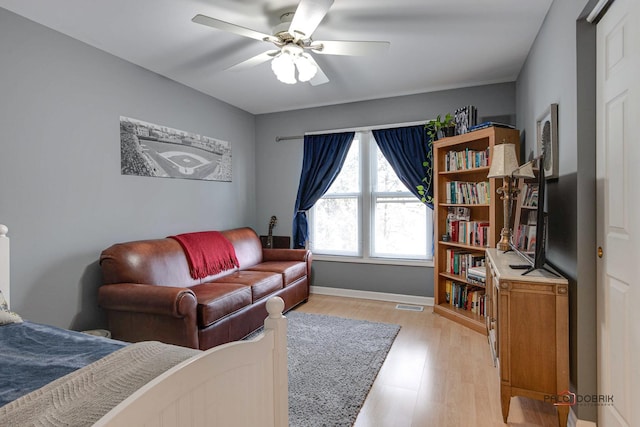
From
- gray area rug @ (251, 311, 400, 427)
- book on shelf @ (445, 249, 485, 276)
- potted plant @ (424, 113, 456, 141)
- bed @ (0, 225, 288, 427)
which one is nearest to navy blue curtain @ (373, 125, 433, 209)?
potted plant @ (424, 113, 456, 141)

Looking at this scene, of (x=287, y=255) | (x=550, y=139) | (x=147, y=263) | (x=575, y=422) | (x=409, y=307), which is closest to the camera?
(x=575, y=422)

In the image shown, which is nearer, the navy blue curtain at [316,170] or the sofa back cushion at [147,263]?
the sofa back cushion at [147,263]

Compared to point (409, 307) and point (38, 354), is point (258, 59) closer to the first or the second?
point (38, 354)

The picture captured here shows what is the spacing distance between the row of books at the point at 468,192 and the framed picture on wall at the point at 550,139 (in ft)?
2.97

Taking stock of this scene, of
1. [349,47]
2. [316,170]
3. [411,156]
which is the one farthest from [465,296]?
[349,47]

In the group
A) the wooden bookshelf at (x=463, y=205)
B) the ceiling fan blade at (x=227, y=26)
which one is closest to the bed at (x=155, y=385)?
the ceiling fan blade at (x=227, y=26)

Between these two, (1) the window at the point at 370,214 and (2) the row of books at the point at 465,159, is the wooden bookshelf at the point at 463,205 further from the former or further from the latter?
(1) the window at the point at 370,214

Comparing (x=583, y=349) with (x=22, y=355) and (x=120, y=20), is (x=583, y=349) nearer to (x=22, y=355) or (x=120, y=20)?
(x=22, y=355)

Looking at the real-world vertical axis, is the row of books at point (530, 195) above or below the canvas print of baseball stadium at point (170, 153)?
below

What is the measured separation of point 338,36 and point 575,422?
2.91 metres

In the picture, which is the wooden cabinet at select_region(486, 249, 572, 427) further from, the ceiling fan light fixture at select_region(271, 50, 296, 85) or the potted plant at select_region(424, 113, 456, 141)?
the potted plant at select_region(424, 113, 456, 141)

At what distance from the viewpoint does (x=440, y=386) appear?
2172 mm

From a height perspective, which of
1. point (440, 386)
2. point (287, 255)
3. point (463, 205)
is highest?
point (463, 205)

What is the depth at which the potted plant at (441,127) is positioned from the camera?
3.52m
